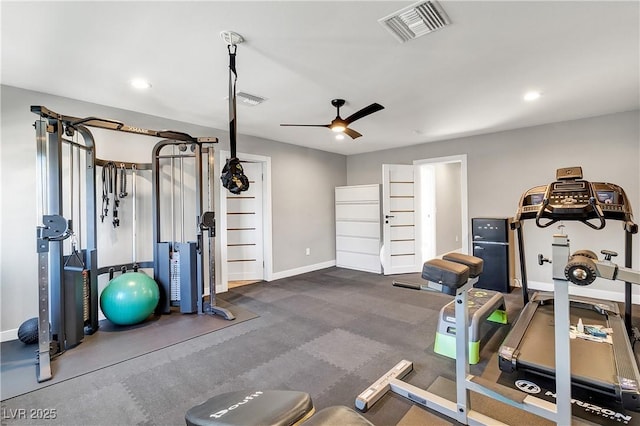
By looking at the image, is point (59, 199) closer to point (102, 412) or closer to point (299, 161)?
point (102, 412)

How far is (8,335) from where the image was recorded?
294cm

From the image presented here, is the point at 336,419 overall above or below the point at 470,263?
below

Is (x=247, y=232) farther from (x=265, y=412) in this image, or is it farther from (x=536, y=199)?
(x=265, y=412)

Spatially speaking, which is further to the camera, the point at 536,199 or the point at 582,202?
the point at 536,199

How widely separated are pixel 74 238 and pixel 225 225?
6.42 feet

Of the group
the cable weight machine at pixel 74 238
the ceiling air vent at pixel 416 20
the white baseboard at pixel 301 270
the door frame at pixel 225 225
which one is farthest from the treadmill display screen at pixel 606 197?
the white baseboard at pixel 301 270

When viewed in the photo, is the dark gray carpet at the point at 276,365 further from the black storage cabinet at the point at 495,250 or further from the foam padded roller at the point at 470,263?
the foam padded roller at the point at 470,263

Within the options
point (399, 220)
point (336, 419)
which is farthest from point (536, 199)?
point (336, 419)

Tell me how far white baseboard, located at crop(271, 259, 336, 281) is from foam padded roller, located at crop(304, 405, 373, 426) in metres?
4.57

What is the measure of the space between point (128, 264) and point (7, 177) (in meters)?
1.41

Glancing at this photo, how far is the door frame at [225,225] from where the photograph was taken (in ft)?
15.1

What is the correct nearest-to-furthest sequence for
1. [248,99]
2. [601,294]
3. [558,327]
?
[558,327]
[248,99]
[601,294]

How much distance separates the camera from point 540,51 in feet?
7.97

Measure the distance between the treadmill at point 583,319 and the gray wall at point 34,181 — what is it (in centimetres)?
371
